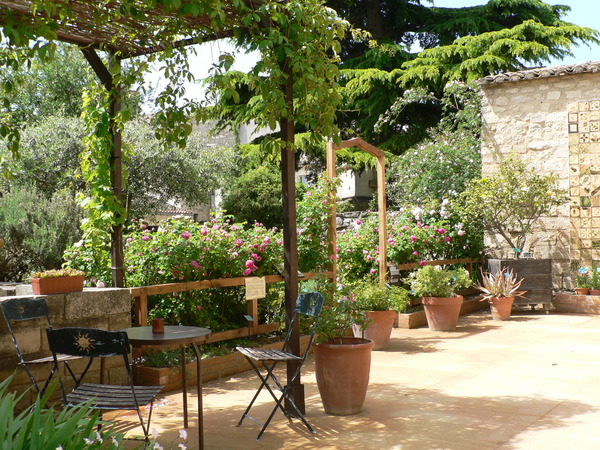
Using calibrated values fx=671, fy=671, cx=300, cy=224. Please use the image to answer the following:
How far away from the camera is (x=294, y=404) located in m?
4.42

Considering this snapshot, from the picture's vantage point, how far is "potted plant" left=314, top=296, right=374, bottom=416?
14.8ft

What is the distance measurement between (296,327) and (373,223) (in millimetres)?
4448

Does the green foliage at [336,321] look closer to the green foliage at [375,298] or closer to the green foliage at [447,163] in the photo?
the green foliage at [375,298]

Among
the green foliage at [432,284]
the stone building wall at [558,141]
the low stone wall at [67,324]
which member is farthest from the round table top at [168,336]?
the stone building wall at [558,141]

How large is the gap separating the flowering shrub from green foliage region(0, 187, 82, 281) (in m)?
4.19

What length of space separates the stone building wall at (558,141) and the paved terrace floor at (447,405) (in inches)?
118

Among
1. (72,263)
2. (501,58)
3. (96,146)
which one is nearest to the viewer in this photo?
(96,146)

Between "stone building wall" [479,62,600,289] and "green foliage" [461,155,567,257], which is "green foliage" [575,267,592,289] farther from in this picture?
"green foliage" [461,155,567,257]

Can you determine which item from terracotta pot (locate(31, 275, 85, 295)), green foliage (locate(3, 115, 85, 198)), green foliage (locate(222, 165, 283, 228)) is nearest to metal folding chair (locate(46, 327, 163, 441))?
terracotta pot (locate(31, 275, 85, 295))

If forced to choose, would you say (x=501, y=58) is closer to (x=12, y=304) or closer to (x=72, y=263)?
(x=72, y=263)

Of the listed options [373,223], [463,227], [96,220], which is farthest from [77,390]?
[463,227]

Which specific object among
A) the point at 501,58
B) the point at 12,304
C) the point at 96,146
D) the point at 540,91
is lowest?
the point at 12,304

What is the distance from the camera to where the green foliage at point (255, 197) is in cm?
1888

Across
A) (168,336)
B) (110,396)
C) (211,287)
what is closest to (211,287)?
(211,287)
